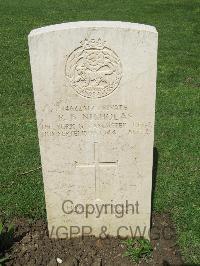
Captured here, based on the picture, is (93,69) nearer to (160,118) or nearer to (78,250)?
(78,250)

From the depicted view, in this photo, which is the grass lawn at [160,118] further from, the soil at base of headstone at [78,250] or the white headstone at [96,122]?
the white headstone at [96,122]

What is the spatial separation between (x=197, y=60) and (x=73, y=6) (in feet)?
20.0

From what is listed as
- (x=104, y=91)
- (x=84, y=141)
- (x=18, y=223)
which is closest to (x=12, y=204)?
(x=18, y=223)

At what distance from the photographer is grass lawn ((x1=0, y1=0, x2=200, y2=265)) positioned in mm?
5094

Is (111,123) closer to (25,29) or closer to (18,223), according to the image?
(18,223)

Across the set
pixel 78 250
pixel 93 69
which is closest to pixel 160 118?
pixel 78 250

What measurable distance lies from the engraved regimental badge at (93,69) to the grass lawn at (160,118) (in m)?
1.87

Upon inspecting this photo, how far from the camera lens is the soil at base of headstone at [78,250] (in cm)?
434

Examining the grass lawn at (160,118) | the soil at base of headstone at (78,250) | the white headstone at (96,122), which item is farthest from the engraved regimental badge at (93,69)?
the grass lawn at (160,118)

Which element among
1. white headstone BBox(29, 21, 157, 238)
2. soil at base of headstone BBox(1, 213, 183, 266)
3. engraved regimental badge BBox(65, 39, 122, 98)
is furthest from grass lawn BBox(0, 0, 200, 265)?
engraved regimental badge BBox(65, 39, 122, 98)

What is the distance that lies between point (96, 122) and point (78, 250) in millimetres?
1419

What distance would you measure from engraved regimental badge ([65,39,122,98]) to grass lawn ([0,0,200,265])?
6.14 ft

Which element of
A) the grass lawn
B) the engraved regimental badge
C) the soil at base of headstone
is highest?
the engraved regimental badge

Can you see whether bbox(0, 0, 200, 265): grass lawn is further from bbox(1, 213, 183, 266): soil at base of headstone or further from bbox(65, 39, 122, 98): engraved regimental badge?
bbox(65, 39, 122, 98): engraved regimental badge
